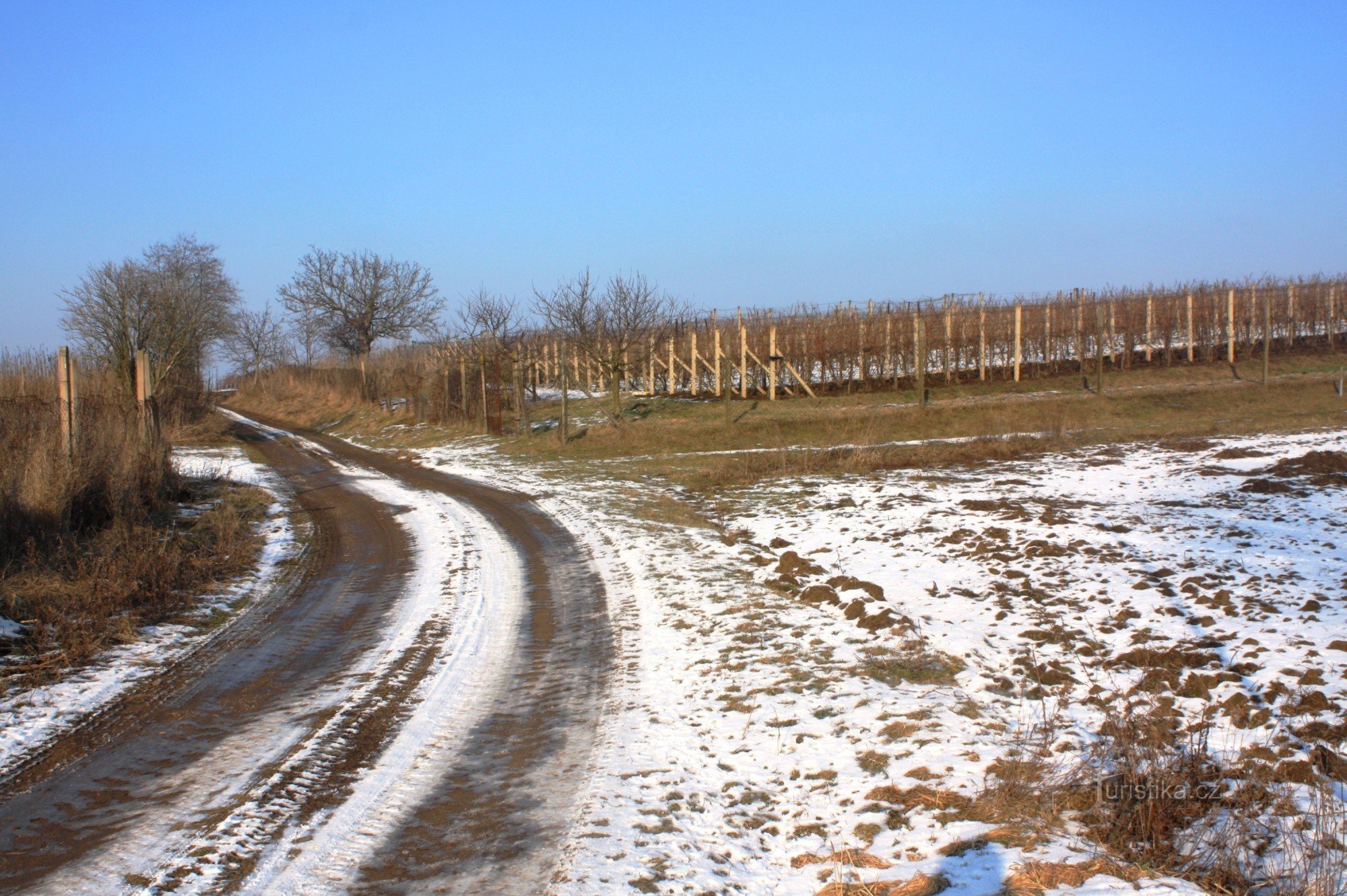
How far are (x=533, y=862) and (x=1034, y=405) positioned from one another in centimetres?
2580

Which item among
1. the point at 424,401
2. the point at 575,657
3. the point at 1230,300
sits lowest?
the point at 575,657

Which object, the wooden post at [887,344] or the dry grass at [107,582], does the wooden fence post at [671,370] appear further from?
the dry grass at [107,582]

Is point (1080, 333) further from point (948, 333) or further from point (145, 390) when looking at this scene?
point (145, 390)

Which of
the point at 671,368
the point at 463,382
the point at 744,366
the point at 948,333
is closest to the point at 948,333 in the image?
the point at 948,333

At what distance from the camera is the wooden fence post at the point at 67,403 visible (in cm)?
1161

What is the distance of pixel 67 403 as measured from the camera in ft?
39.5

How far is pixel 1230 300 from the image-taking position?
1375 inches

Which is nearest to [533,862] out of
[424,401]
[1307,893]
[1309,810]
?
[1307,893]

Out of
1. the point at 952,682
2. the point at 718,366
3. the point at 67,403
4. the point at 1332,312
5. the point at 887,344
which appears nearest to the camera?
the point at 952,682

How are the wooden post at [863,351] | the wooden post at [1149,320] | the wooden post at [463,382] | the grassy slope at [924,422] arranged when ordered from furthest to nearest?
1. the wooden post at [1149,320]
2. the wooden post at [863,351]
3. the wooden post at [463,382]
4. the grassy slope at [924,422]

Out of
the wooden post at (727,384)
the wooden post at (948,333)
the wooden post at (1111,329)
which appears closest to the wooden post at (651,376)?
the wooden post at (727,384)

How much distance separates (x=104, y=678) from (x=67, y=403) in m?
7.26

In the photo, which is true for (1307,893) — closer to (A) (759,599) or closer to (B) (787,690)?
(B) (787,690)

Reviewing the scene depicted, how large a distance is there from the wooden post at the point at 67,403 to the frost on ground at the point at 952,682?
7.43m
